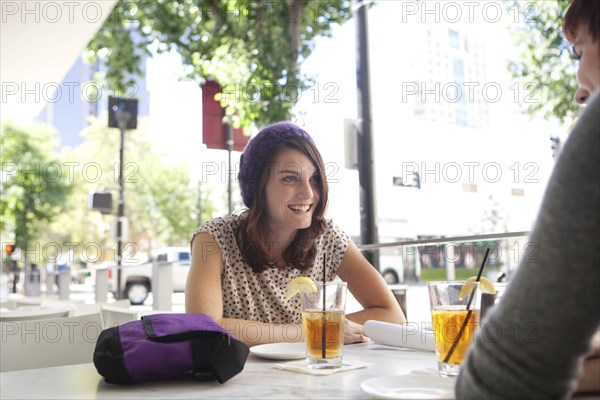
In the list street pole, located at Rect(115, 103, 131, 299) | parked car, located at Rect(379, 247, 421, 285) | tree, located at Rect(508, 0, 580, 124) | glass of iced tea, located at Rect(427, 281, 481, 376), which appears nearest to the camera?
glass of iced tea, located at Rect(427, 281, 481, 376)

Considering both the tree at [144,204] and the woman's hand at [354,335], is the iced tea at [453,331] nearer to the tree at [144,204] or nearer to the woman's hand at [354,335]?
the woman's hand at [354,335]

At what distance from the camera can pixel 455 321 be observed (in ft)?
3.70

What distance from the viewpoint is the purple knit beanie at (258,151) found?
231 centimetres

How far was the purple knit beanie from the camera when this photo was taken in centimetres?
231

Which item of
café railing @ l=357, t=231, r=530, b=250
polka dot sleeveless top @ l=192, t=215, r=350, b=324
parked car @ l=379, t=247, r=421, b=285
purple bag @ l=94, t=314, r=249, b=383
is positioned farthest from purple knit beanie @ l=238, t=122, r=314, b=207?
purple bag @ l=94, t=314, r=249, b=383

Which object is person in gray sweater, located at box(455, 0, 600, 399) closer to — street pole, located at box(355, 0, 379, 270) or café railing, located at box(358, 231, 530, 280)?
café railing, located at box(358, 231, 530, 280)

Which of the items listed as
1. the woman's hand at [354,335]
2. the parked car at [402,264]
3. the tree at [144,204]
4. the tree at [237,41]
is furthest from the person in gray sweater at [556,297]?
the tree at [144,204]

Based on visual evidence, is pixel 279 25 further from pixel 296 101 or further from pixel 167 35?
pixel 167 35

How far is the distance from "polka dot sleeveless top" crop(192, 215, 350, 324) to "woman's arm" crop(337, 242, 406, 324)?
6.0 inches

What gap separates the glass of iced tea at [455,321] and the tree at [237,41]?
13.8 feet

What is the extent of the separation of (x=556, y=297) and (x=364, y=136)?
3.44 m

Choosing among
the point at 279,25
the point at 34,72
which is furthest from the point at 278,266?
the point at 34,72

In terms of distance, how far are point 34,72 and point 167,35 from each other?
1.61 m

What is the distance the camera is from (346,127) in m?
4.07
